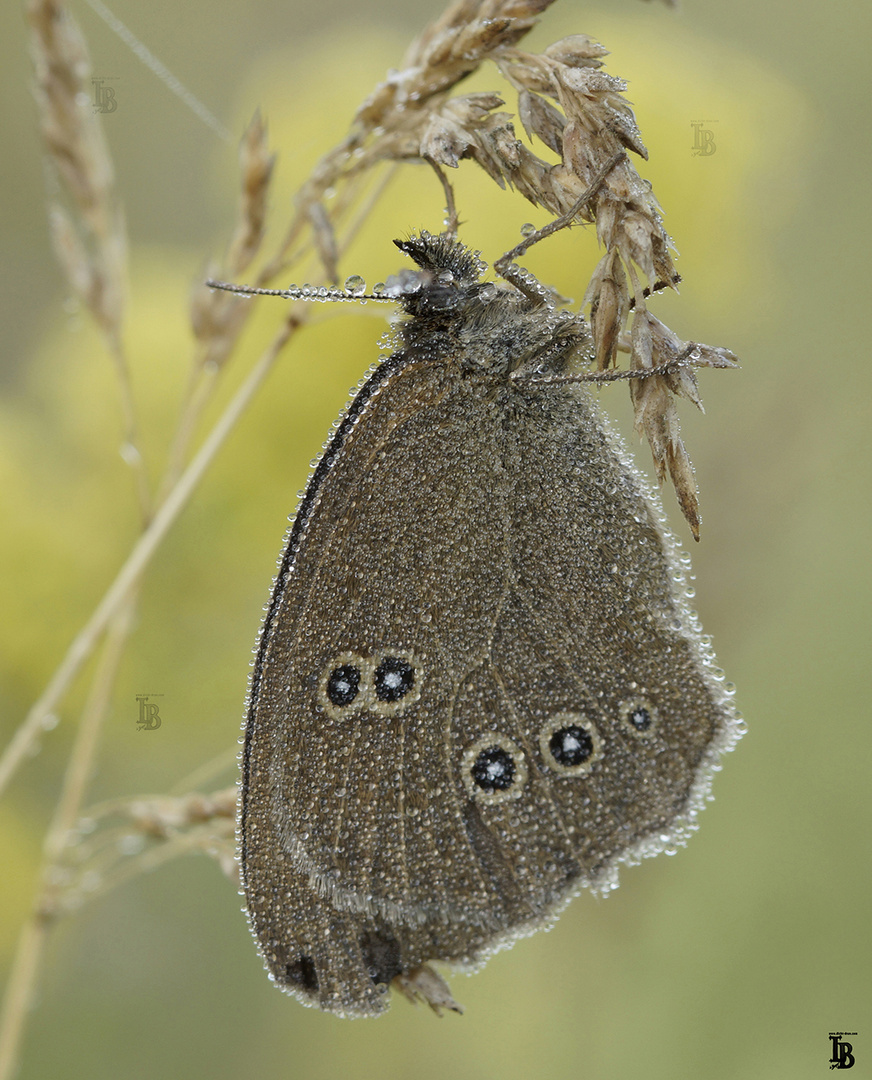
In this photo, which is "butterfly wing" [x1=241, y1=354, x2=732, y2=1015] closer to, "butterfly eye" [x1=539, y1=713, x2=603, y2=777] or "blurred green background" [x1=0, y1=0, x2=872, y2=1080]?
"butterfly eye" [x1=539, y1=713, x2=603, y2=777]

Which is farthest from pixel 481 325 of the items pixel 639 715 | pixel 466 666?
pixel 639 715

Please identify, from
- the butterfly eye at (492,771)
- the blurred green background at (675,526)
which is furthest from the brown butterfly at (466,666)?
the blurred green background at (675,526)

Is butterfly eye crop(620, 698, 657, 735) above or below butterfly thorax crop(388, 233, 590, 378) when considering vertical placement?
below

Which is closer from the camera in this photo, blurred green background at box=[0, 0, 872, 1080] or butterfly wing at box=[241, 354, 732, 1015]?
butterfly wing at box=[241, 354, 732, 1015]

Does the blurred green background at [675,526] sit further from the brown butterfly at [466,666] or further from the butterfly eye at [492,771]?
the butterfly eye at [492,771]

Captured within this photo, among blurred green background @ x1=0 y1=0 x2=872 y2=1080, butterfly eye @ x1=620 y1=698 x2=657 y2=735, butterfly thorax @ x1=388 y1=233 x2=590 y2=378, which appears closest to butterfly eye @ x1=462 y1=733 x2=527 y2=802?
butterfly eye @ x1=620 y1=698 x2=657 y2=735

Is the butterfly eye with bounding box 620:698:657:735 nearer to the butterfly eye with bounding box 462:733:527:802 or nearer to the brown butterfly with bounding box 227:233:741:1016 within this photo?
the brown butterfly with bounding box 227:233:741:1016

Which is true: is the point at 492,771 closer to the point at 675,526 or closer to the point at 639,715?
the point at 639,715
